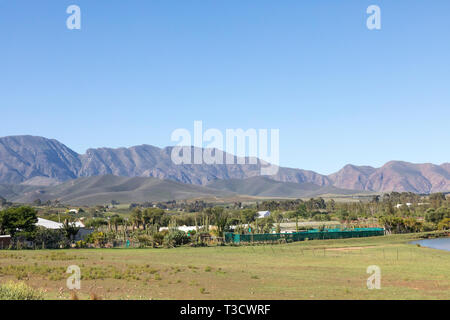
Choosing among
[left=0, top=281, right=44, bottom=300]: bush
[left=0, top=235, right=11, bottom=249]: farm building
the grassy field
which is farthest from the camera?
[left=0, top=235, right=11, bottom=249]: farm building

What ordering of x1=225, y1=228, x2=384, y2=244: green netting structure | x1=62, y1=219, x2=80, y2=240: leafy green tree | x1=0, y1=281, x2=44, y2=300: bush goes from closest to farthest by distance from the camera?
1. x1=0, y1=281, x2=44, y2=300: bush
2. x1=62, y1=219, x2=80, y2=240: leafy green tree
3. x1=225, y1=228, x2=384, y2=244: green netting structure

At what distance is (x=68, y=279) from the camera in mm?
28531

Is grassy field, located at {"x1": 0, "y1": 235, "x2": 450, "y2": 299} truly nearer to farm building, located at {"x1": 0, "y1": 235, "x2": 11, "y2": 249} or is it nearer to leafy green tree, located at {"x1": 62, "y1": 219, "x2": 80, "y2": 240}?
farm building, located at {"x1": 0, "y1": 235, "x2": 11, "y2": 249}

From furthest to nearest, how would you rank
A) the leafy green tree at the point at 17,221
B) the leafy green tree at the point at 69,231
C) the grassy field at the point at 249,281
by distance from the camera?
1. the leafy green tree at the point at 69,231
2. the leafy green tree at the point at 17,221
3. the grassy field at the point at 249,281

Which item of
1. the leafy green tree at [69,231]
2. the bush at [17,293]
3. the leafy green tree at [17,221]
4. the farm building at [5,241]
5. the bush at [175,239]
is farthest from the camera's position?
the leafy green tree at [69,231]

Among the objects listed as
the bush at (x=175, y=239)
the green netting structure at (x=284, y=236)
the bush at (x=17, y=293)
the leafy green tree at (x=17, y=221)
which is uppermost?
the bush at (x=17, y=293)

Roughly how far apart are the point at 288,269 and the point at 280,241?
121 feet

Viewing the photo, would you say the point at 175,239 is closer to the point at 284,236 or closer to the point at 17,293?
the point at 284,236

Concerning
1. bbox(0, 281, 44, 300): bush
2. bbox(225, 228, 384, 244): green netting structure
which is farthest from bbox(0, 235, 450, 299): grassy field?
bbox(225, 228, 384, 244): green netting structure

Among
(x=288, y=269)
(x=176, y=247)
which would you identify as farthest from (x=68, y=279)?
(x=176, y=247)

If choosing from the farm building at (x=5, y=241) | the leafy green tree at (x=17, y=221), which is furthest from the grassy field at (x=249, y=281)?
the leafy green tree at (x=17, y=221)

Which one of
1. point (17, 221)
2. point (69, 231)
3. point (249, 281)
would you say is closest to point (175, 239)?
point (69, 231)

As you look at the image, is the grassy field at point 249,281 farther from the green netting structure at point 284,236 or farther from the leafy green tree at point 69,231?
the leafy green tree at point 69,231
